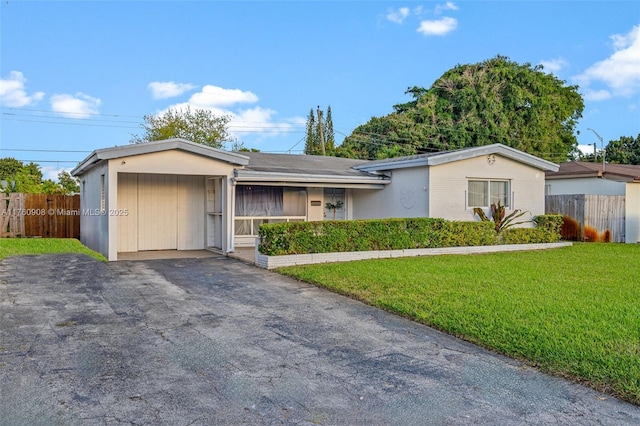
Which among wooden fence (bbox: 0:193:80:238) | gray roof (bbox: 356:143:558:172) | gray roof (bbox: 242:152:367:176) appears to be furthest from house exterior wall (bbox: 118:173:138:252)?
gray roof (bbox: 356:143:558:172)

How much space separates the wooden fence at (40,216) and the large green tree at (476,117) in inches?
744

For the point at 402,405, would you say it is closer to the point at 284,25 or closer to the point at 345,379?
the point at 345,379

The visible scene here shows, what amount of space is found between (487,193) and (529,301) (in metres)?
9.19

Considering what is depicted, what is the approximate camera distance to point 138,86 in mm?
20000

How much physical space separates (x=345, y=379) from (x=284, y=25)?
1316 cm

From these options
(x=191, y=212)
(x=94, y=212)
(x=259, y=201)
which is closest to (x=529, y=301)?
(x=259, y=201)

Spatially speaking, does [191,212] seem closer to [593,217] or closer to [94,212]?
[94,212]

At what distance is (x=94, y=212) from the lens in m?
14.2

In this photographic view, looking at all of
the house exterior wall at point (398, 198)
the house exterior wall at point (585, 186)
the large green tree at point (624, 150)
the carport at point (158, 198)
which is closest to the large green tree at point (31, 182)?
the carport at point (158, 198)

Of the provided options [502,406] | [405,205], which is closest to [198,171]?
[405,205]

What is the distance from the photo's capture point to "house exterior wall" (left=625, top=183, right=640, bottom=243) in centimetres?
1856

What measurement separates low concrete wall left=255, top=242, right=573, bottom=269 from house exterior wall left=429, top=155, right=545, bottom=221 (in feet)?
4.70

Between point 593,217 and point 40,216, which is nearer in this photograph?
point 593,217

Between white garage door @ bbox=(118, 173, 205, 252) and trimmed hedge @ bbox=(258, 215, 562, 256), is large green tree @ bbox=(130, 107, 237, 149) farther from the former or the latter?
trimmed hedge @ bbox=(258, 215, 562, 256)
